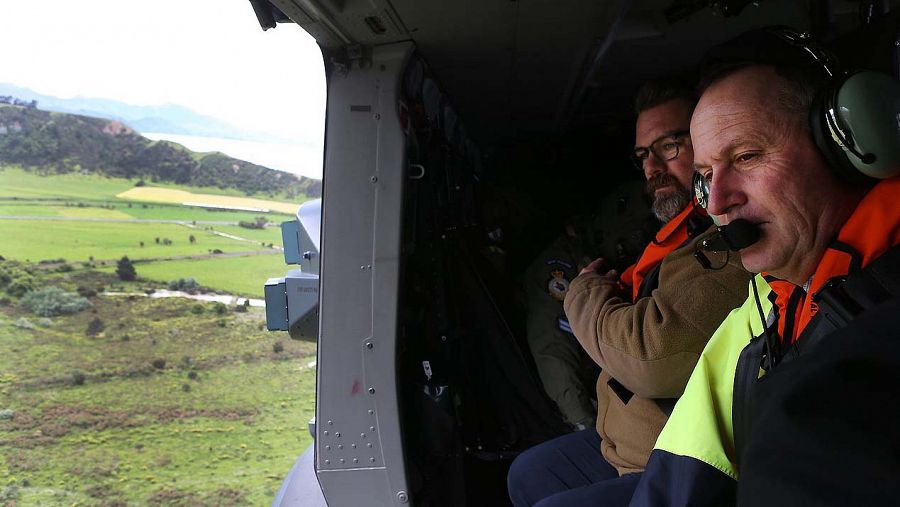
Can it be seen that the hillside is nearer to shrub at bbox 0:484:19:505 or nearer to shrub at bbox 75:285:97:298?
shrub at bbox 75:285:97:298

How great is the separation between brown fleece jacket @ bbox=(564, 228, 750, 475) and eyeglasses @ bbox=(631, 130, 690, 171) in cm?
51

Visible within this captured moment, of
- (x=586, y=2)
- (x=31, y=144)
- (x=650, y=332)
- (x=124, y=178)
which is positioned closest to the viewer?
(x=650, y=332)

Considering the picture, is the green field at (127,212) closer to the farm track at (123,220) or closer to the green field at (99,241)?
the farm track at (123,220)

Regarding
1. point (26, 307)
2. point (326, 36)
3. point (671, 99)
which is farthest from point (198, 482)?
point (671, 99)

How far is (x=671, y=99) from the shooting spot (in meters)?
1.85

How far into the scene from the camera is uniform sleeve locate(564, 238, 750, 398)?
4.44ft

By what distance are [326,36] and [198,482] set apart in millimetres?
6346

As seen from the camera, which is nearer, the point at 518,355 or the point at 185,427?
the point at 518,355

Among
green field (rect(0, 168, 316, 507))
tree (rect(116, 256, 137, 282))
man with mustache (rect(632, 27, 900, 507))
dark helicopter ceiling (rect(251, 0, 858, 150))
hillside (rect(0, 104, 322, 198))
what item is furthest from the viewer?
tree (rect(116, 256, 137, 282))

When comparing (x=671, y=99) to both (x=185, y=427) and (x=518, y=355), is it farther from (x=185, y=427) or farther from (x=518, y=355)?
(x=185, y=427)

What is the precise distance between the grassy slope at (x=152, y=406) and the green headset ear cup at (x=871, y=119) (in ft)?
21.1

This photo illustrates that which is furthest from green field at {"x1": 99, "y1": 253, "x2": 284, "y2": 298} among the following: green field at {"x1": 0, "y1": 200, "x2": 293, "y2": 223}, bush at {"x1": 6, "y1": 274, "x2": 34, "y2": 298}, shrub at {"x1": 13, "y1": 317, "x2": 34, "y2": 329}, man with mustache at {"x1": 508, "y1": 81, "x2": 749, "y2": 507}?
man with mustache at {"x1": 508, "y1": 81, "x2": 749, "y2": 507}

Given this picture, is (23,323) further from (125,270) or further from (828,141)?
(828,141)

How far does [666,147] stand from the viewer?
185 cm
